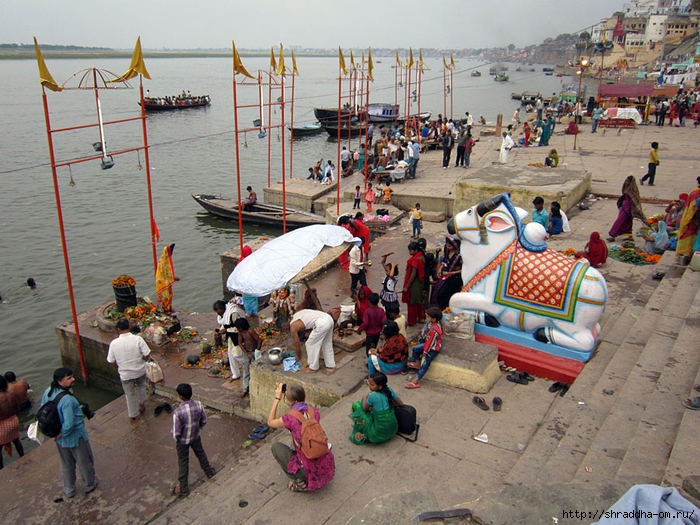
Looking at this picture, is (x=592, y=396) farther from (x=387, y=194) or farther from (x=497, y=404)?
(x=387, y=194)

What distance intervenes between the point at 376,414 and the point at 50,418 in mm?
3258

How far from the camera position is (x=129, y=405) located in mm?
7656

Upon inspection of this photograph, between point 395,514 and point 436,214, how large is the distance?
480 inches

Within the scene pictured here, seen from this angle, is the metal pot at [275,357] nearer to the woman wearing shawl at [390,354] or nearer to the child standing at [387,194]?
the woman wearing shawl at [390,354]

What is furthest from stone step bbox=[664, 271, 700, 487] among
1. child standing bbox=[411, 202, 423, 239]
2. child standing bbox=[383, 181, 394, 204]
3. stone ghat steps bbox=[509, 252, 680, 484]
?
child standing bbox=[383, 181, 394, 204]

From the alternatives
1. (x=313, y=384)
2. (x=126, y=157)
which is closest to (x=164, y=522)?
(x=313, y=384)

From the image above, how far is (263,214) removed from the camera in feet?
62.1

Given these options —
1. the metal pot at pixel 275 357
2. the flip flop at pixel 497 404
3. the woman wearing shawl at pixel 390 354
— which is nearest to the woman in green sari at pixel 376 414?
the woman wearing shawl at pixel 390 354

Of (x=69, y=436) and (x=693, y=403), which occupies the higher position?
(x=693, y=403)

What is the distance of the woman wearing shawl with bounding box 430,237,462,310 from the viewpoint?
8.18 meters

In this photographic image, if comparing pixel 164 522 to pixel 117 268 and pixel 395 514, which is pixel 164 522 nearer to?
pixel 395 514

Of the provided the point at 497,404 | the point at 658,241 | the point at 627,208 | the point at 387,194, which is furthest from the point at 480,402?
the point at 387,194

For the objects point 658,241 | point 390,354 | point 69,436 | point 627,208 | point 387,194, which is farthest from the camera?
point 387,194

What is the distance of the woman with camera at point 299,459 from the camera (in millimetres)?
4863
